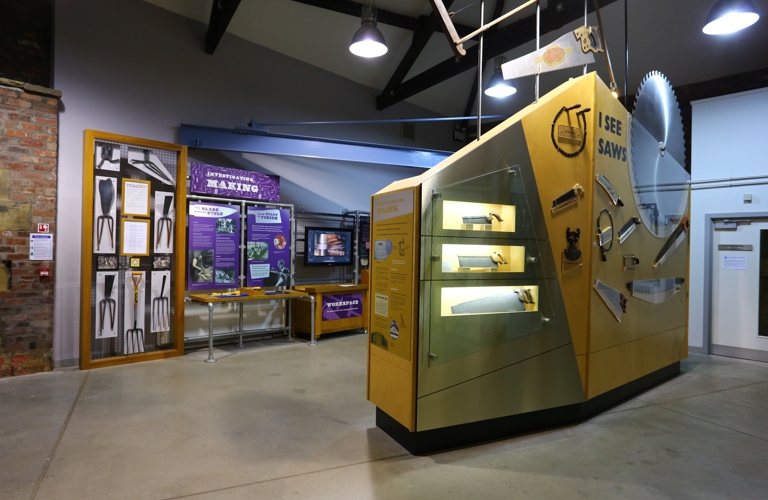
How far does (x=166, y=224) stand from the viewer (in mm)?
6035

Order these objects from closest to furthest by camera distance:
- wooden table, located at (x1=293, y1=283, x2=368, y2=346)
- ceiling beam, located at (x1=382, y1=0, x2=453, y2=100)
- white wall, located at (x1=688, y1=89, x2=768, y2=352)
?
white wall, located at (x1=688, y1=89, x2=768, y2=352) < wooden table, located at (x1=293, y1=283, x2=368, y2=346) < ceiling beam, located at (x1=382, y1=0, x2=453, y2=100)

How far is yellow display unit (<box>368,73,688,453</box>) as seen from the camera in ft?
10.6

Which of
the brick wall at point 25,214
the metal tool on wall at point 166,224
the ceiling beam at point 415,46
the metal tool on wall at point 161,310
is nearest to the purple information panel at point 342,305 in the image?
the metal tool on wall at point 161,310

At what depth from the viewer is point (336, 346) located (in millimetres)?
6891

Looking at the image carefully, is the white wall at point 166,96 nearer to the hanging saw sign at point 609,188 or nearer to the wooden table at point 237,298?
the wooden table at point 237,298

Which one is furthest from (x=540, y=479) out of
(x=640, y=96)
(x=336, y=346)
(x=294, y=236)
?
(x=294, y=236)

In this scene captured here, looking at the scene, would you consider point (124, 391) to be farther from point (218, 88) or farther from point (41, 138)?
point (218, 88)

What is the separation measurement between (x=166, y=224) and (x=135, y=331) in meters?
1.45

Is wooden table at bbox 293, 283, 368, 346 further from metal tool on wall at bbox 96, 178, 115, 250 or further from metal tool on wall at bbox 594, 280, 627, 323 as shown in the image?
metal tool on wall at bbox 594, 280, 627, 323

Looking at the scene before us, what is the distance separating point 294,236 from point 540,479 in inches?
215

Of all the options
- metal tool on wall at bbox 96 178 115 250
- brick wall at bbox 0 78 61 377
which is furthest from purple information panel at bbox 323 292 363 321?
brick wall at bbox 0 78 61 377

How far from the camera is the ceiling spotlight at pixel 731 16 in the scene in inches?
171

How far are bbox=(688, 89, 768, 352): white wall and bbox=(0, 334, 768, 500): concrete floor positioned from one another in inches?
76.8

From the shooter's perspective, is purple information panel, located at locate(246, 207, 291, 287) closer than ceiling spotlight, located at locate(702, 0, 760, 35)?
No
